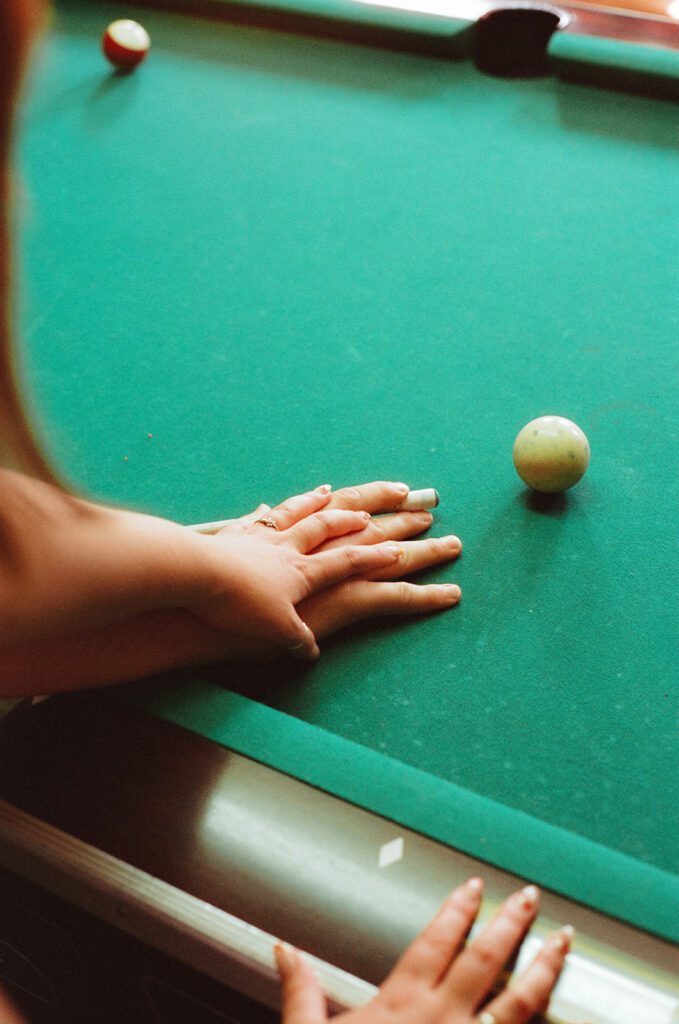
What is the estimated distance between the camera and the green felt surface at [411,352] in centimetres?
103

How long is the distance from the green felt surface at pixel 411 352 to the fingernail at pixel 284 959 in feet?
0.56

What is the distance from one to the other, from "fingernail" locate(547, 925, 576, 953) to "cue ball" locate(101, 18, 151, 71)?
242 cm

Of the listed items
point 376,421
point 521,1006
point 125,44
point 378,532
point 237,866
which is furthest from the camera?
point 125,44

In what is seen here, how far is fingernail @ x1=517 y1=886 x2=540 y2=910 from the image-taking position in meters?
0.81

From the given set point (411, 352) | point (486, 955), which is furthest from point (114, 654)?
point (411, 352)

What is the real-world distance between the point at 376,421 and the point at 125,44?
1.59m

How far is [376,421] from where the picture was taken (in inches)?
56.7

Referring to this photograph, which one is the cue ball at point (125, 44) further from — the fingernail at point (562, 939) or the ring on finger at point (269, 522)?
the fingernail at point (562, 939)

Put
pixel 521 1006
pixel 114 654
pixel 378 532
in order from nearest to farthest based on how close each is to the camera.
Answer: pixel 521 1006 < pixel 114 654 < pixel 378 532

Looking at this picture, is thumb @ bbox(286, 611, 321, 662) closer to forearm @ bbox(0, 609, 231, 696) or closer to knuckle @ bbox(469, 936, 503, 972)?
forearm @ bbox(0, 609, 231, 696)

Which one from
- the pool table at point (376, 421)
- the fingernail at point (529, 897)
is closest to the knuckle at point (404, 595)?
the pool table at point (376, 421)

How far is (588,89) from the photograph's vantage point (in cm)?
219

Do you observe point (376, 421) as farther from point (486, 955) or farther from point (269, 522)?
point (486, 955)

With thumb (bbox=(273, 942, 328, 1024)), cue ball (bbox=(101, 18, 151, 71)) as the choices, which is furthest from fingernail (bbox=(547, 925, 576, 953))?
cue ball (bbox=(101, 18, 151, 71))
